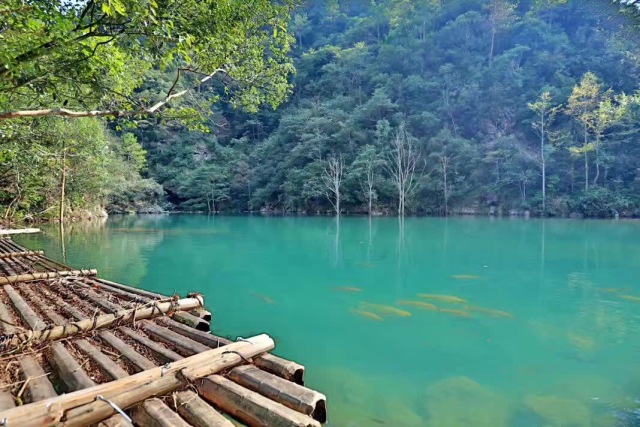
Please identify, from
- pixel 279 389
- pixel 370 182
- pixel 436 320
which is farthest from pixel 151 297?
pixel 370 182

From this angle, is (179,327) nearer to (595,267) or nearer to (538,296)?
(538,296)

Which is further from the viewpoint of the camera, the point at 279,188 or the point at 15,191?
the point at 279,188

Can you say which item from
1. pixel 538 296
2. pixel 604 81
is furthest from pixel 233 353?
pixel 604 81

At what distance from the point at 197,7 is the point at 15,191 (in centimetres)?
1350

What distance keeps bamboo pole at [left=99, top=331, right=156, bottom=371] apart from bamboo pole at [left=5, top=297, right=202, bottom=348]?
145 millimetres

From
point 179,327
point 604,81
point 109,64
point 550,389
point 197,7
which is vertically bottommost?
point 550,389

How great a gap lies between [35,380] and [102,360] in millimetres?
349

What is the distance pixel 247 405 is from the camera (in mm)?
2000

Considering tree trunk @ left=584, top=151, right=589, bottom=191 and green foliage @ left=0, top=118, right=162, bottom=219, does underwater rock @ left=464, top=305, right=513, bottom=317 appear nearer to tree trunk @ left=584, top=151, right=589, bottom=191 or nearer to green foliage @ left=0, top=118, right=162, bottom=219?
green foliage @ left=0, top=118, right=162, bottom=219

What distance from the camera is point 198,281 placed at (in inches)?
316

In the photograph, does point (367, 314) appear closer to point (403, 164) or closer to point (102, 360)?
point (102, 360)

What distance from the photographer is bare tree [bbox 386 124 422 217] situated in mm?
30781

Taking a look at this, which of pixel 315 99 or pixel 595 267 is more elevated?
pixel 315 99

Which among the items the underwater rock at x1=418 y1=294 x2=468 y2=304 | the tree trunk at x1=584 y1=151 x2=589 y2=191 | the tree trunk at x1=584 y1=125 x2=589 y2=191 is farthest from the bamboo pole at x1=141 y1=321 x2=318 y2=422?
the tree trunk at x1=584 y1=151 x2=589 y2=191
